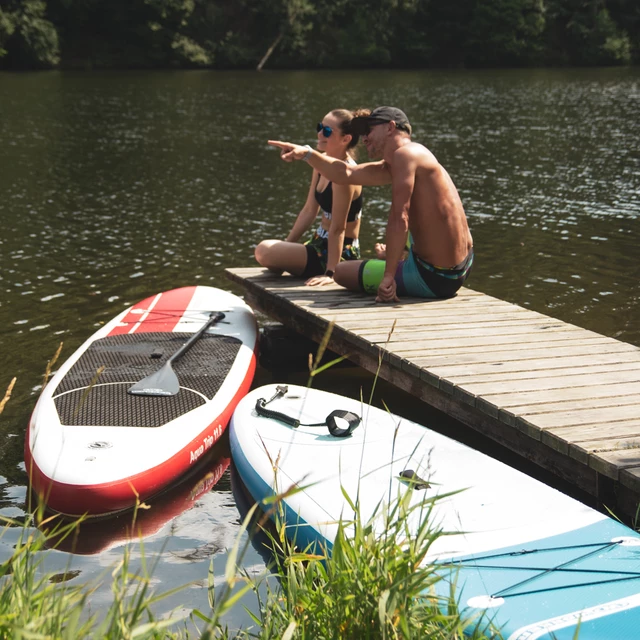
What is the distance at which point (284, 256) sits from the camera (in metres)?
7.32

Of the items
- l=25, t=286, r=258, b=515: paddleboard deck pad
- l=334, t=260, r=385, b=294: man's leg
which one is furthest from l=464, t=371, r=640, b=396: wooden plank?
l=334, t=260, r=385, b=294: man's leg

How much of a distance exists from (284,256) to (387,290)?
4.03 feet

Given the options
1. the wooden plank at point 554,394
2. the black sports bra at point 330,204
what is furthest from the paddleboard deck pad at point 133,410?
the wooden plank at point 554,394

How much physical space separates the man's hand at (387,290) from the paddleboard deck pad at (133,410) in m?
1.03

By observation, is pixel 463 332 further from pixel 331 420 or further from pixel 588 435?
pixel 588 435

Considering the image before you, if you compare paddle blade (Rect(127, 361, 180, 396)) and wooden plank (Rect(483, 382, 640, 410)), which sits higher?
wooden plank (Rect(483, 382, 640, 410))

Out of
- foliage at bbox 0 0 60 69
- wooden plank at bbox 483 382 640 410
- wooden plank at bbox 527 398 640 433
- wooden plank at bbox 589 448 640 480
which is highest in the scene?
wooden plank at bbox 589 448 640 480

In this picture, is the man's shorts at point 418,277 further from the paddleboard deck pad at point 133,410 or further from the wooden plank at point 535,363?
the wooden plank at point 535,363

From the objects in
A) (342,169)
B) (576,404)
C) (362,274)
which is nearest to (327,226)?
(362,274)

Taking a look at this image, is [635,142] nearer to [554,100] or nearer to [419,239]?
[554,100]

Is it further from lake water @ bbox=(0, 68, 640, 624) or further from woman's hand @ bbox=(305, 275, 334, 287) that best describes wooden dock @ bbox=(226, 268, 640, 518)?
lake water @ bbox=(0, 68, 640, 624)

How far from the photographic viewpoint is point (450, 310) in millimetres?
6367

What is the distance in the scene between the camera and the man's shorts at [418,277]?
21.2ft

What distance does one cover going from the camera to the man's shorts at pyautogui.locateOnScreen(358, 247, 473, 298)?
21.2 ft
